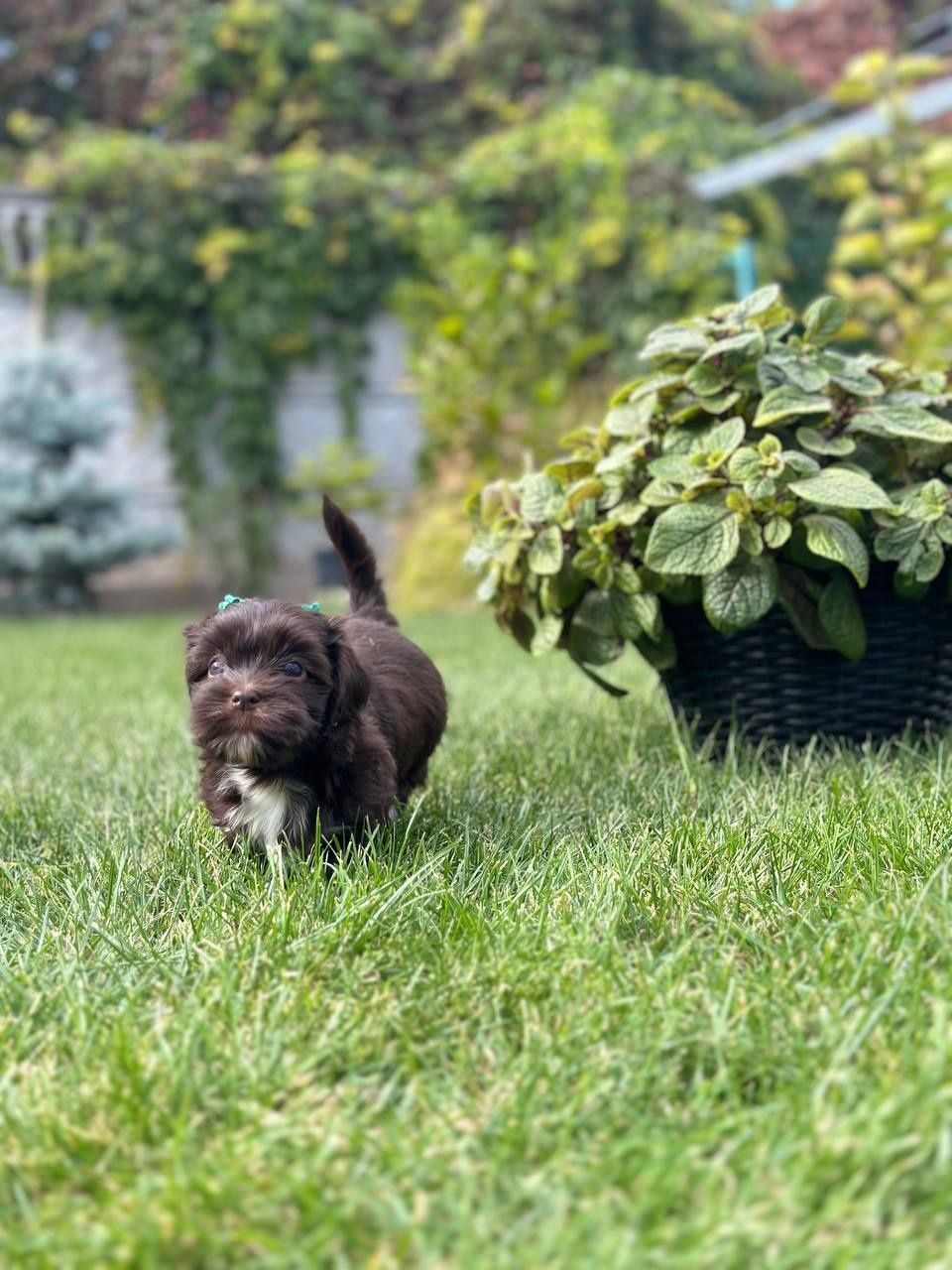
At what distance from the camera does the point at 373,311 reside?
414 inches

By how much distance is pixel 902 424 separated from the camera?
2.77 metres

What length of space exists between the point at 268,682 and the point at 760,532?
1.17 m

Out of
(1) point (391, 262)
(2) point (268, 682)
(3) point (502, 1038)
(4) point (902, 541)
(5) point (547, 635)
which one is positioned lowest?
(3) point (502, 1038)

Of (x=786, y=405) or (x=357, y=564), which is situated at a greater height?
(x=786, y=405)

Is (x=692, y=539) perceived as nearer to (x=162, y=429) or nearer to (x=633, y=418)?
(x=633, y=418)

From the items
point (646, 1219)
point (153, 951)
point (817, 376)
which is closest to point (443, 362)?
point (817, 376)

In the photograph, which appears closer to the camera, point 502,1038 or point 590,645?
point 502,1038

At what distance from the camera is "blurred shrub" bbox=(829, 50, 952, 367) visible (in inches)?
253

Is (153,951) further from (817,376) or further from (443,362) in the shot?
(443,362)

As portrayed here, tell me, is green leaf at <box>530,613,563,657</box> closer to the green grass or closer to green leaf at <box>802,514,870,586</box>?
the green grass

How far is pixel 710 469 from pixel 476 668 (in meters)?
2.64

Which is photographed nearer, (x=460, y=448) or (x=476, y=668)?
(x=476, y=668)

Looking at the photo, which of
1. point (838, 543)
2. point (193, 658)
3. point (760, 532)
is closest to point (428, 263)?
point (760, 532)

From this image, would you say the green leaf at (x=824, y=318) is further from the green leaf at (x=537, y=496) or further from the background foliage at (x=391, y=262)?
the background foliage at (x=391, y=262)
